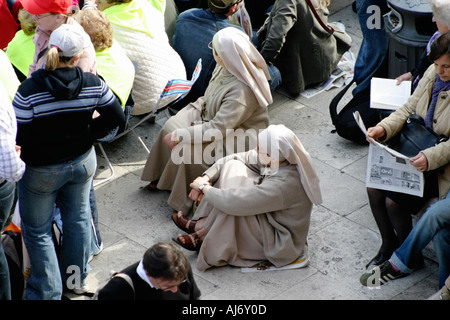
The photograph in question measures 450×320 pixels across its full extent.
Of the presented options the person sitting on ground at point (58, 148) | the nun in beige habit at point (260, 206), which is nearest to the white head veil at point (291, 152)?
the nun in beige habit at point (260, 206)

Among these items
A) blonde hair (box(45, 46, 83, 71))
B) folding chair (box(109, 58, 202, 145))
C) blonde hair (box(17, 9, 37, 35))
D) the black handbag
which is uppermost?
blonde hair (box(45, 46, 83, 71))

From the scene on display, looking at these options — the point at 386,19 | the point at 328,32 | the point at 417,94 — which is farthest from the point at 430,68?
the point at 328,32

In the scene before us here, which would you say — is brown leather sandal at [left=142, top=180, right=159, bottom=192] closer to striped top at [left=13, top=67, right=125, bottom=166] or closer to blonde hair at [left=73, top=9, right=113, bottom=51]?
blonde hair at [left=73, top=9, right=113, bottom=51]

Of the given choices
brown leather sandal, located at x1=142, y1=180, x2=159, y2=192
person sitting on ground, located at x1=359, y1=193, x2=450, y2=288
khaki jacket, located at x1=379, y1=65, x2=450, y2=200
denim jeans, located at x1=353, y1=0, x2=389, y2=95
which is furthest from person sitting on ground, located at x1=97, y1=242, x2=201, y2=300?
denim jeans, located at x1=353, y1=0, x2=389, y2=95

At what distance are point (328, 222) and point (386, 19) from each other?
1835 millimetres

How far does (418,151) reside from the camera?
5625 mm

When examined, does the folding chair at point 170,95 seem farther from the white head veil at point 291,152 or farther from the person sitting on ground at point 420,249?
the person sitting on ground at point 420,249

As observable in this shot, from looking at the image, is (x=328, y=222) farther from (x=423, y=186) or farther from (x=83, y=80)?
(x=83, y=80)

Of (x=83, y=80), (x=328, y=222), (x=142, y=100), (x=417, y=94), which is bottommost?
(x=328, y=222)

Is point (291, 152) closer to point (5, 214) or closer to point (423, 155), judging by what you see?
point (423, 155)

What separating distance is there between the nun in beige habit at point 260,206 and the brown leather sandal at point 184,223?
64 millimetres

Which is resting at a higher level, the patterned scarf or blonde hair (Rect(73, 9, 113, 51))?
blonde hair (Rect(73, 9, 113, 51))

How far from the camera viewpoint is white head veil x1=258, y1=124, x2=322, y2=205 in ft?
18.3

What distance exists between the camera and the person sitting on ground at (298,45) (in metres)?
7.33
